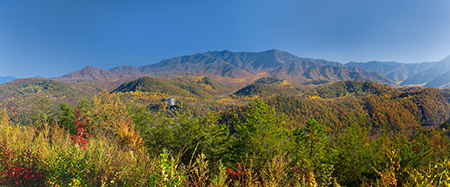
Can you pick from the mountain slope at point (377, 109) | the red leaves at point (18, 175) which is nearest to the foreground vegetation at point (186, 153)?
the red leaves at point (18, 175)

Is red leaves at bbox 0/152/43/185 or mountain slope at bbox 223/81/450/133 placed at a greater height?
red leaves at bbox 0/152/43/185

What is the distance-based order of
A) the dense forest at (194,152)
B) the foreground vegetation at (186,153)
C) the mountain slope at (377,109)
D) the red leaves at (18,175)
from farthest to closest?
the mountain slope at (377,109) < the red leaves at (18,175) < the foreground vegetation at (186,153) < the dense forest at (194,152)

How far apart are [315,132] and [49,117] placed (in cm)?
1231

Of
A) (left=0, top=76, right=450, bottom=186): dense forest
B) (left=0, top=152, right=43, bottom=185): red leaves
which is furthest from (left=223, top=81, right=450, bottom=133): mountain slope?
(left=0, top=152, right=43, bottom=185): red leaves

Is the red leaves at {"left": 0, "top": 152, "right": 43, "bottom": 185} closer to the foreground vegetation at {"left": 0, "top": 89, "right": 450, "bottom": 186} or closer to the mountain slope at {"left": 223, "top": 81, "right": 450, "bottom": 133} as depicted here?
the foreground vegetation at {"left": 0, "top": 89, "right": 450, "bottom": 186}

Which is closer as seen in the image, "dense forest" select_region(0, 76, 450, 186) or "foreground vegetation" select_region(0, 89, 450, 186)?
"dense forest" select_region(0, 76, 450, 186)

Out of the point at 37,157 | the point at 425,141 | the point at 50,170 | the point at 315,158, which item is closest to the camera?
the point at 50,170

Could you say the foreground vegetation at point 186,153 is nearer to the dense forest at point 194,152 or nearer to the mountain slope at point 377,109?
the dense forest at point 194,152

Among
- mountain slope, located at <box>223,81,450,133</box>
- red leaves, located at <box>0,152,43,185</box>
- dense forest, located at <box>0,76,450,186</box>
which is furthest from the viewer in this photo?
mountain slope, located at <box>223,81,450,133</box>

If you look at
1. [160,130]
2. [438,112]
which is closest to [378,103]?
[438,112]

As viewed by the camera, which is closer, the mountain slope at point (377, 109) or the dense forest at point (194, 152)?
the dense forest at point (194, 152)

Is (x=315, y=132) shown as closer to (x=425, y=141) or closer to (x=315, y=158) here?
(x=315, y=158)

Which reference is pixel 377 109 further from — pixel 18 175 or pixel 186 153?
pixel 18 175

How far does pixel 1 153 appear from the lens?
404 centimetres
